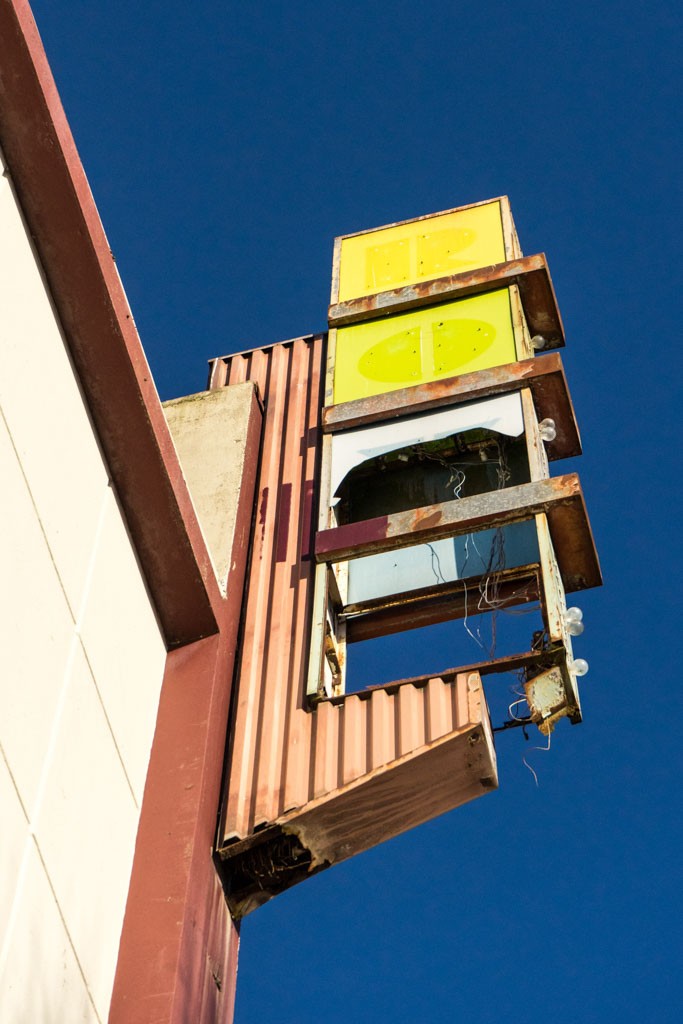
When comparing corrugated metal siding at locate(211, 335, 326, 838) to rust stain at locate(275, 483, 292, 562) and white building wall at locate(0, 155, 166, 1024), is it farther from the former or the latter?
white building wall at locate(0, 155, 166, 1024)

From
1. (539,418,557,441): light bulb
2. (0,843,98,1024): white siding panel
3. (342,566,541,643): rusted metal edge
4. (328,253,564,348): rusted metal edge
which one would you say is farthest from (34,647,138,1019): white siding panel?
(328,253,564,348): rusted metal edge

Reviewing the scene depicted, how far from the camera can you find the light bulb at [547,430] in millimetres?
12344

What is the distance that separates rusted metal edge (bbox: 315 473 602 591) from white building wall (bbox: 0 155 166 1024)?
204cm

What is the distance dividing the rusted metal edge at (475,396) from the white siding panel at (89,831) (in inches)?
190

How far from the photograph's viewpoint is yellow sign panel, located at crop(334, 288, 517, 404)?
13242 millimetres

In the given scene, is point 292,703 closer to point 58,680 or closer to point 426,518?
point 426,518

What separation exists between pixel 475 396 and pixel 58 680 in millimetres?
5568

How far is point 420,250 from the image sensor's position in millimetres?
15391

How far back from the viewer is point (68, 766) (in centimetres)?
834

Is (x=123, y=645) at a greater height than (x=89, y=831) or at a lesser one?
greater

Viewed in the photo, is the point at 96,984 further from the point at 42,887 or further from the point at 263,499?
the point at 263,499

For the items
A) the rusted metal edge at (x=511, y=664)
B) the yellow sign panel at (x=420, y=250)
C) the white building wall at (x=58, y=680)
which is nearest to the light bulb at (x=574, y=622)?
the rusted metal edge at (x=511, y=664)

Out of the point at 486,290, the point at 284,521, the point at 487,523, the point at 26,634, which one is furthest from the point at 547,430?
the point at 26,634

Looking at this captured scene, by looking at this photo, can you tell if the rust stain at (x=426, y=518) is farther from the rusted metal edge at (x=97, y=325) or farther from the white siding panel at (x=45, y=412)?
the white siding panel at (x=45, y=412)
